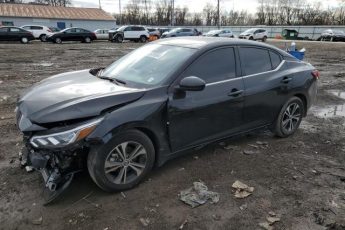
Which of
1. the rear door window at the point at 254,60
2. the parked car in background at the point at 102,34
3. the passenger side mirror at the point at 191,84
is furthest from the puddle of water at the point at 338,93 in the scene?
the parked car in background at the point at 102,34

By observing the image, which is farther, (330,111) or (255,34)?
(255,34)

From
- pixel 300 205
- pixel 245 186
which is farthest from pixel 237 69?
pixel 300 205

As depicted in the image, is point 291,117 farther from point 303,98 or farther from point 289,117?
point 303,98

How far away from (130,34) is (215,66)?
106 ft

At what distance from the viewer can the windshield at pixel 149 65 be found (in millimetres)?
4110

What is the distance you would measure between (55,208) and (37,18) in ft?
175

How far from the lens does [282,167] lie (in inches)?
181

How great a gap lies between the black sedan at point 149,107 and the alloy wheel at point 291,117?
0.27 ft

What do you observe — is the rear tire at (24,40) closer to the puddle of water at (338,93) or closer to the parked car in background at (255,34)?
the parked car in background at (255,34)

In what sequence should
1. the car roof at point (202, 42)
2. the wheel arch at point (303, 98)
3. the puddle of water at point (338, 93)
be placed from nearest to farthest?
the car roof at point (202, 42) → the wheel arch at point (303, 98) → the puddle of water at point (338, 93)

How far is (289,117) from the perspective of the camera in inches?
221

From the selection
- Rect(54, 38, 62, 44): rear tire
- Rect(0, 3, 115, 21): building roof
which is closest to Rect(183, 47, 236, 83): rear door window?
Rect(54, 38, 62, 44): rear tire

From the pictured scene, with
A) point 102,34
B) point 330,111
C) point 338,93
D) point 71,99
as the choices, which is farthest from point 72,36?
point 71,99

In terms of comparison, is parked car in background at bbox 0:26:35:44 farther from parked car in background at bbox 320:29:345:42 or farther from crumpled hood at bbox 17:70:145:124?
parked car in background at bbox 320:29:345:42
